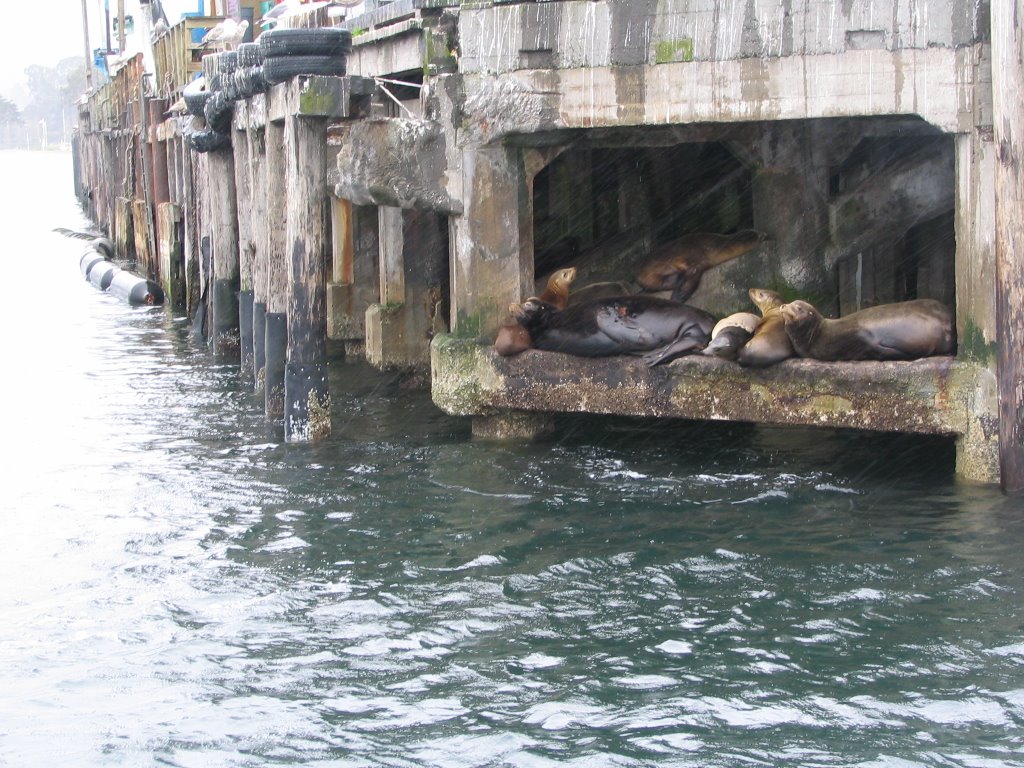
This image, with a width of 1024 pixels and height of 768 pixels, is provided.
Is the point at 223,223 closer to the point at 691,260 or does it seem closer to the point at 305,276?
the point at 305,276

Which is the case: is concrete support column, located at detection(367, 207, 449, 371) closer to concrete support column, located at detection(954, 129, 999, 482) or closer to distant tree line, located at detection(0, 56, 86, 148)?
concrete support column, located at detection(954, 129, 999, 482)

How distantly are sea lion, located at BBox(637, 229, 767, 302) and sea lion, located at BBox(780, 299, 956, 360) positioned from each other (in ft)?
5.59

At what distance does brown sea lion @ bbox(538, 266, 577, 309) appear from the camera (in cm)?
1131

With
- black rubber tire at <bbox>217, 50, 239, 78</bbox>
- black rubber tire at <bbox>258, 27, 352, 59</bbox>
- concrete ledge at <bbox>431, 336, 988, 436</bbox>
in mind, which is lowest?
concrete ledge at <bbox>431, 336, 988, 436</bbox>

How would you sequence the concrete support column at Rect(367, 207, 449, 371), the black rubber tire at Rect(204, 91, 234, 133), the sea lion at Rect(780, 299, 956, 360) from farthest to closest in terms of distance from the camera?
the black rubber tire at Rect(204, 91, 234, 133) < the concrete support column at Rect(367, 207, 449, 371) < the sea lion at Rect(780, 299, 956, 360)

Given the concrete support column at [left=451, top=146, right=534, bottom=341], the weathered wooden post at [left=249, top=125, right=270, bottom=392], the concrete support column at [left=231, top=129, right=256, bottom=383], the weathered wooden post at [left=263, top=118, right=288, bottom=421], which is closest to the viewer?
the concrete support column at [left=451, top=146, right=534, bottom=341]

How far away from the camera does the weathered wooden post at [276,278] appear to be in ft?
39.3

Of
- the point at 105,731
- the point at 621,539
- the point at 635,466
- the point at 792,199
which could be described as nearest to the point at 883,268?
the point at 792,199

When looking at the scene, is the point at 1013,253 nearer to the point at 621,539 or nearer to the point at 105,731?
the point at 621,539

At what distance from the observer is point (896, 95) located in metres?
9.05

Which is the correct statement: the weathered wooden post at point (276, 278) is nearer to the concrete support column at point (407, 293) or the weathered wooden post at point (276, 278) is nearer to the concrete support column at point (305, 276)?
the concrete support column at point (305, 276)

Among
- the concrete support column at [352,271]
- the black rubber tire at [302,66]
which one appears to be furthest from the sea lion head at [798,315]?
the concrete support column at [352,271]

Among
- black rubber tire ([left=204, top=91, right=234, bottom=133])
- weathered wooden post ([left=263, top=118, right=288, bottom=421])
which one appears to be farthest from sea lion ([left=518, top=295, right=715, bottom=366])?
black rubber tire ([left=204, top=91, right=234, bottom=133])

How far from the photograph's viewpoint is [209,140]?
15117mm
